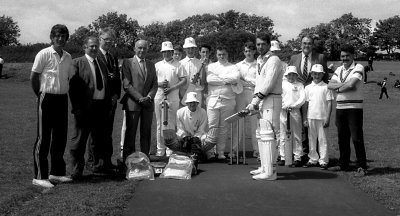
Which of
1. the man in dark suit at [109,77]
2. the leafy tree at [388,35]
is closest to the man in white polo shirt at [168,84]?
the man in dark suit at [109,77]

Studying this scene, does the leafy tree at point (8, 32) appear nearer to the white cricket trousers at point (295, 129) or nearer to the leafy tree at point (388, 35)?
the leafy tree at point (388, 35)

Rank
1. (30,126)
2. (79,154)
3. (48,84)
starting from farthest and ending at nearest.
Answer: (30,126), (79,154), (48,84)

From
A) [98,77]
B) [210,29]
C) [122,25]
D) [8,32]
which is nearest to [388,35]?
[210,29]

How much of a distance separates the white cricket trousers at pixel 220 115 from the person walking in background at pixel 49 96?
10.2 ft

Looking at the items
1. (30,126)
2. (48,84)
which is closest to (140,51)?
(48,84)

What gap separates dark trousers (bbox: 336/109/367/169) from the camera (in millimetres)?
7934

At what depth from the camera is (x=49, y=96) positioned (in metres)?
6.94

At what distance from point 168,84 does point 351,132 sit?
11.9ft

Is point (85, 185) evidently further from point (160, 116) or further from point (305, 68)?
point (305, 68)

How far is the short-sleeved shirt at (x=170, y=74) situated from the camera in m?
9.54

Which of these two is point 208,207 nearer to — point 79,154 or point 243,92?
point 79,154

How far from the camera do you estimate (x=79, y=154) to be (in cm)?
743

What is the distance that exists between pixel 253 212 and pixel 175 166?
92.1 inches

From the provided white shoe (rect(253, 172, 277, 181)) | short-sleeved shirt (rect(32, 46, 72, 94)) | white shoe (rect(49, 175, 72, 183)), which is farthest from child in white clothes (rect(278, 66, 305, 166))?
short-sleeved shirt (rect(32, 46, 72, 94))
